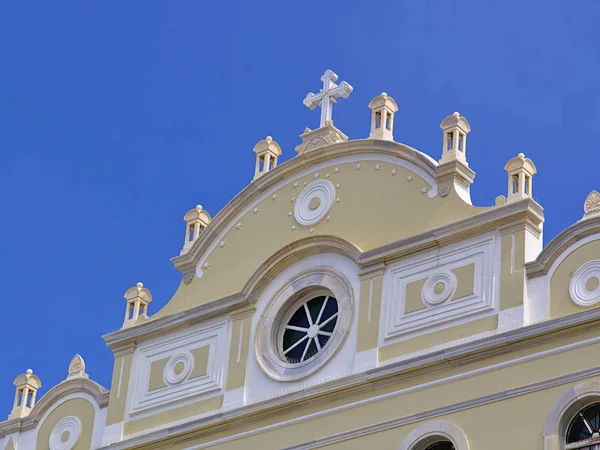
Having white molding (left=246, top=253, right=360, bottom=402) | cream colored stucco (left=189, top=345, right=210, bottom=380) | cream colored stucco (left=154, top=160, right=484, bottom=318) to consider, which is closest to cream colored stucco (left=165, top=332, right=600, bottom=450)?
white molding (left=246, top=253, right=360, bottom=402)

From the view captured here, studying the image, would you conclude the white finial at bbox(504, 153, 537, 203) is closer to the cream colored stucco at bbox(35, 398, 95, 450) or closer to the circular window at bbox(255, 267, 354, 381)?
the circular window at bbox(255, 267, 354, 381)

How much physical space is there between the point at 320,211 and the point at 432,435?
5.56 meters

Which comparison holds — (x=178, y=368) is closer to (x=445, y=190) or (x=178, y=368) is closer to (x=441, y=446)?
(x=445, y=190)

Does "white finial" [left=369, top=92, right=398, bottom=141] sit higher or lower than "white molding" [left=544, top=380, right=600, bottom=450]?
higher

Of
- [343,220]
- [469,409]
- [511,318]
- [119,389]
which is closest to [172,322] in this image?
[119,389]

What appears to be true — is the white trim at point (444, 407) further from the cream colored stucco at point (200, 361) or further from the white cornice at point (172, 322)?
the white cornice at point (172, 322)

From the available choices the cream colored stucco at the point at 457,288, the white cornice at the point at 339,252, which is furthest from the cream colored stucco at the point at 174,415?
the cream colored stucco at the point at 457,288

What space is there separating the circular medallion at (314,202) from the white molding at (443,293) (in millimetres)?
2165

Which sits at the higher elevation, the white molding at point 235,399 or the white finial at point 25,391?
the white finial at point 25,391

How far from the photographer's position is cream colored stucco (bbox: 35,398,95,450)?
37.1m

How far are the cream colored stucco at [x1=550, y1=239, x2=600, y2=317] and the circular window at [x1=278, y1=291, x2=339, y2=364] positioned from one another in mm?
4537

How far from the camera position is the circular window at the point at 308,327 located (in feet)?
113

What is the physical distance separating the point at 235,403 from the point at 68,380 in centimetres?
467

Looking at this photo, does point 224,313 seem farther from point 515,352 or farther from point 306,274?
point 515,352
